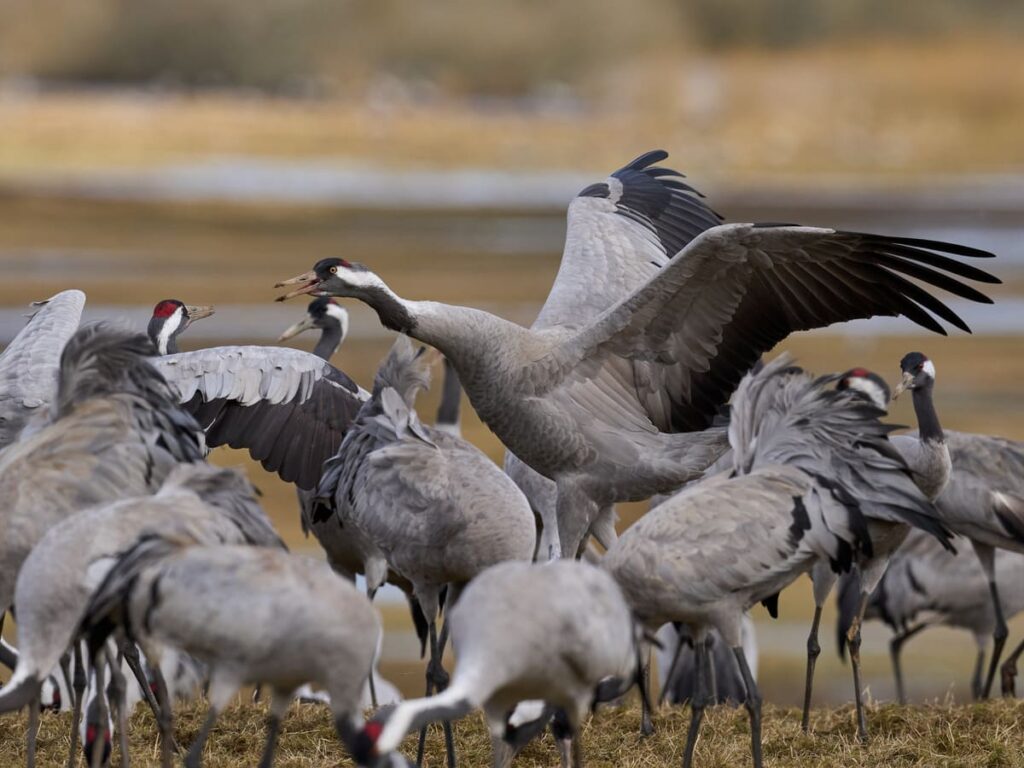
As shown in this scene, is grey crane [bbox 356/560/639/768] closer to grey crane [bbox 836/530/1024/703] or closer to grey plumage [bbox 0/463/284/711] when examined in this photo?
grey plumage [bbox 0/463/284/711]

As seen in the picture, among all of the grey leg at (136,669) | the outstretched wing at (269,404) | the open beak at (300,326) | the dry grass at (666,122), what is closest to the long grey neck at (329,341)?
the open beak at (300,326)

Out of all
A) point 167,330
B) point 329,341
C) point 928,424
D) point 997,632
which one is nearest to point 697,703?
point 928,424

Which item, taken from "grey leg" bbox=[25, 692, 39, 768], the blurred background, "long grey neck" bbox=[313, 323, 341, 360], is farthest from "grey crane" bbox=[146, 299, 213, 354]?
Answer: "grey leg" bbox=[25, 692, 39, 768]

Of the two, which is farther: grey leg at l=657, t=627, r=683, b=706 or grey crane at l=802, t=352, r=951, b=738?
grey leg at l=657, t=627, r=683, b=706

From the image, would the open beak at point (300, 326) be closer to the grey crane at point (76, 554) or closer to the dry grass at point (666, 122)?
the grey crane at point (76, 554)

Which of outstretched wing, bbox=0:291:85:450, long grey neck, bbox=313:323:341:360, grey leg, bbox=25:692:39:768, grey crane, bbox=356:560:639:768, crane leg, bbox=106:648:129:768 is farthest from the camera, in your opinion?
long grey neck, bbox=313:323:341:360

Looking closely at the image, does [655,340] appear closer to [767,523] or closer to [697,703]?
[767,523]

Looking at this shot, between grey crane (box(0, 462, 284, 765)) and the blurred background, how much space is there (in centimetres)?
288

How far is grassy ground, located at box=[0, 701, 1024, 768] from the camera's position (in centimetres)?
546

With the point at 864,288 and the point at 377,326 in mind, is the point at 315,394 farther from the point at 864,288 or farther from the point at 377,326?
the point at 377,326

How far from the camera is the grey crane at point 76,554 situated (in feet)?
14.1

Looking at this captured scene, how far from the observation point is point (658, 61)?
5462cm

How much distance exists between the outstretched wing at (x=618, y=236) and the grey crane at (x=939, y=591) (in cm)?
162

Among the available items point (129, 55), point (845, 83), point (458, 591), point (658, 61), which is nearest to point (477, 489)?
point (458, 591)
